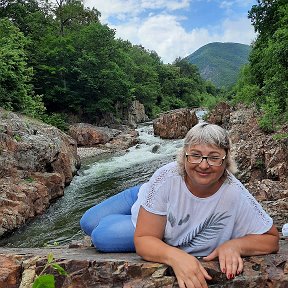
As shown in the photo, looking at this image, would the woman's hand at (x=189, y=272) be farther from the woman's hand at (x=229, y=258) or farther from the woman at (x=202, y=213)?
the woman's hand at (x=229, y=258)

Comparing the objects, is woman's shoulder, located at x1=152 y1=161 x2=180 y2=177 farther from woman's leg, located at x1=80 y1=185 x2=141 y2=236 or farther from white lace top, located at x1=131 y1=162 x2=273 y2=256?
woman's leg, located at x1=80 y1=185 x2=141 y2=236

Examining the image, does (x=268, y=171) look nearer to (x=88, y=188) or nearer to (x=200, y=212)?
(x=88, y=188)

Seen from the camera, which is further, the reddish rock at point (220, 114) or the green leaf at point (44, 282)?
the reddish rock at point (220, 114)

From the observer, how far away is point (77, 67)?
92.9 ft

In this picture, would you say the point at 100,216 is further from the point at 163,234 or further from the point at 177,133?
the point at 177,133

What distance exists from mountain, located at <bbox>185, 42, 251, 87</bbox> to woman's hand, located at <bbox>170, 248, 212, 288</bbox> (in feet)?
451

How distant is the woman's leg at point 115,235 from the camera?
8.22ft

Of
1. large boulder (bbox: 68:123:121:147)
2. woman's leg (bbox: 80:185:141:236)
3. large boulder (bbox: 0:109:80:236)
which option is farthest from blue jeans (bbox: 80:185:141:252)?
large boulder (bbox: 68:123:121:147)

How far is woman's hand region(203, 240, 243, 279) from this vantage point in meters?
1.97

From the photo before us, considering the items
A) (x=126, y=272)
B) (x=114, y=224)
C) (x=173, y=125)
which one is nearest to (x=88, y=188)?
(x=114, y=224)

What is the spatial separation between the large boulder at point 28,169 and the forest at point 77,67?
4069mm

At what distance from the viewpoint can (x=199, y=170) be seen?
2018 millimetres

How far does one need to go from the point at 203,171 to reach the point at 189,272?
0.55m

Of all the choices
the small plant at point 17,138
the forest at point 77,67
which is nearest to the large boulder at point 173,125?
the forest at point 77,67
